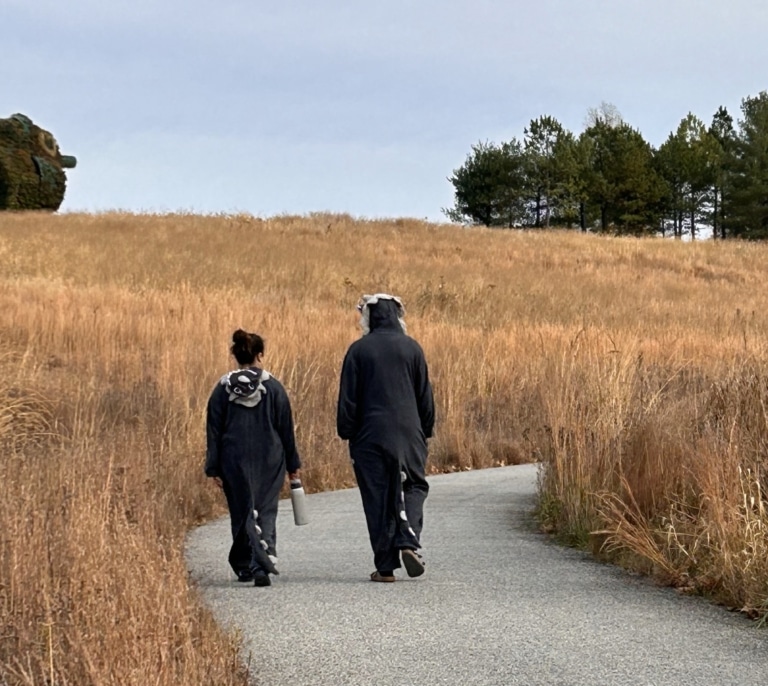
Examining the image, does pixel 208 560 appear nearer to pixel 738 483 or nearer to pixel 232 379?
pixel 232 379

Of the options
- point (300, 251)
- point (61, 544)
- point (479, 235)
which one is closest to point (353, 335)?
point (61, 544)

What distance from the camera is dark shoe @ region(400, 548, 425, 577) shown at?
7.61 metres

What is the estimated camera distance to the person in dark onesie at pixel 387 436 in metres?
7.68

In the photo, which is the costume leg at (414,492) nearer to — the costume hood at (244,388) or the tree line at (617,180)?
the costume hood at (244,388)

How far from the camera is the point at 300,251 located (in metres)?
42.4

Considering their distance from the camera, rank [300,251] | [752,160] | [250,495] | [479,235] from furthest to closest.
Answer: [752,160]
[479,235]
[300,251]
[250,495]

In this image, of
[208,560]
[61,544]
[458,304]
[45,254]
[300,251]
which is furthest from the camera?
[300,251]

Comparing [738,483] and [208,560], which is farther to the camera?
[208,560]

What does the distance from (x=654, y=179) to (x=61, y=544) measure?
70.6 meters

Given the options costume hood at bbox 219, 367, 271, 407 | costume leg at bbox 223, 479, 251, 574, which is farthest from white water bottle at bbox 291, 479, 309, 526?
costume hood at bbox 219, 367, 271, 407

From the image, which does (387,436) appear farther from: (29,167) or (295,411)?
(29,167)

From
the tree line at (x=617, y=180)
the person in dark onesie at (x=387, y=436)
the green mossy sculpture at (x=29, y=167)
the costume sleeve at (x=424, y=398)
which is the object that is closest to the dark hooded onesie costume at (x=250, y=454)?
the person in dark onesie at (x=387, y=436)

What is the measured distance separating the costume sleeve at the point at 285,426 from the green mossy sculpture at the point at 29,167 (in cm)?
4466

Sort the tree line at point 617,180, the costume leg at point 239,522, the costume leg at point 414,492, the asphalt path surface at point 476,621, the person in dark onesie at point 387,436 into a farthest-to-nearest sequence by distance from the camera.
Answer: the tree line at point 617,180 < the costume leg at point 414,492 < the person in dark onesie at point 387,436 < the costume leg at point 239,522 < the asphalt path surface at point 476,621
